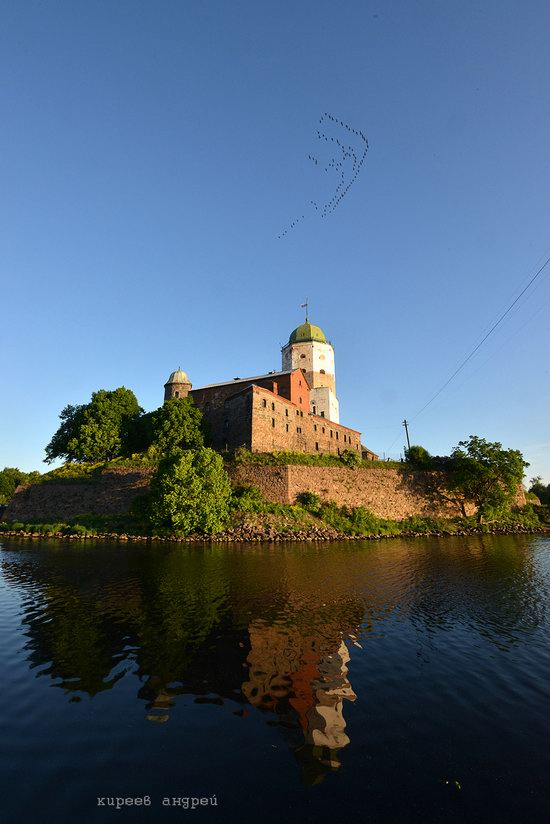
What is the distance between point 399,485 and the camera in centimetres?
5047

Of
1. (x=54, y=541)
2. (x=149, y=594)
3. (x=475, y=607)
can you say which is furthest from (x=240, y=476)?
(x=475, y=607)

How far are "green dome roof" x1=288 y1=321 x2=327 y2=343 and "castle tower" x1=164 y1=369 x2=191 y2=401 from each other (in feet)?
66.4

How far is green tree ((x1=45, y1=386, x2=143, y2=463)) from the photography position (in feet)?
177

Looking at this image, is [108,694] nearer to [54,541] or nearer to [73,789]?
[73,789]

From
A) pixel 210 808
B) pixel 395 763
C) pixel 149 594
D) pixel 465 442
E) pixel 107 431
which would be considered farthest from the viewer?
pixel 107 431

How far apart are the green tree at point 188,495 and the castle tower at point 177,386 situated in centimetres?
2630

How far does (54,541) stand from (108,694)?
3331 cm

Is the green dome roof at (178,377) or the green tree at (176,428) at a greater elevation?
the green dome roof at (178,377)

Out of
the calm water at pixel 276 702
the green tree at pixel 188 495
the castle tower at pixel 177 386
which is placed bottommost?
the calm water at pixel 276 702

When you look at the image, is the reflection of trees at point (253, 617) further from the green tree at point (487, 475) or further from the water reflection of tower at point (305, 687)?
the green tree at point (487, 475)

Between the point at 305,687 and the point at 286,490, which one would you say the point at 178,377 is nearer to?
the point at 286,490

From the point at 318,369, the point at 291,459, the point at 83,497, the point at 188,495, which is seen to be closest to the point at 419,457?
the point at 291,459

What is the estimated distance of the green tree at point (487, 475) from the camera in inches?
1866

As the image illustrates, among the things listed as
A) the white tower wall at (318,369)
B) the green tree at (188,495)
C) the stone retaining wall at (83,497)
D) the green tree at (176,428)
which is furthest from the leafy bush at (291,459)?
the white tower wall at (318,369)
